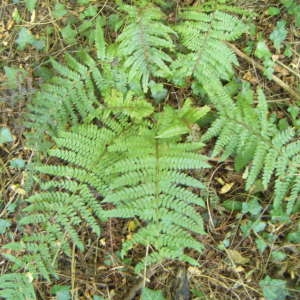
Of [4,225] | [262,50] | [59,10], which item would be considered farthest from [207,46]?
[4,225]

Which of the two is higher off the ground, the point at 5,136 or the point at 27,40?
the point at 27,40

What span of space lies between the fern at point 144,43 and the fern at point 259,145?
649 millimetres

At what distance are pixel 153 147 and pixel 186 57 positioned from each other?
838 mm

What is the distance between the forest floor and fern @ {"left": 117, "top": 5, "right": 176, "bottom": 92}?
0.52m

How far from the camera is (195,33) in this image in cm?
365

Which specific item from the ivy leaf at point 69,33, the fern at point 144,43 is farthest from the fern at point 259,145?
the ivy leaf at point 69,33

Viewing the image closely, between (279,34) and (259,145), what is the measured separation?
104 centimetres

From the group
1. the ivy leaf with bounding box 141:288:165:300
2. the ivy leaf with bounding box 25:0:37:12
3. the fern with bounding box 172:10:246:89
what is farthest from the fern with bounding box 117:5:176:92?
the ivy leaf with bounding box 141:288:165:300

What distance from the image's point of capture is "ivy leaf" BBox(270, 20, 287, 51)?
3717mm

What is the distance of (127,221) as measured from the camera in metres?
3.78

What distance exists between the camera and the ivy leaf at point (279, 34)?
3.72 m

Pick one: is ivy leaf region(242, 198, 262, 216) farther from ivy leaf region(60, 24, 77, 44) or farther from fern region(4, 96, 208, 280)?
ivy leaf region(60, 24, 77, 44)

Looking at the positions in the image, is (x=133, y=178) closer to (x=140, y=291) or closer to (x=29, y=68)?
(x=140, y=291)

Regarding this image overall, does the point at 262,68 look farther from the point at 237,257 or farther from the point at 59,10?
the point at 59,10
